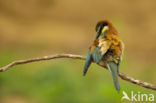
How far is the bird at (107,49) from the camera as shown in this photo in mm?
2473

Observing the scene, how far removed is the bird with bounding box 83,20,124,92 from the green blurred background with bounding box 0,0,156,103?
1846 mm

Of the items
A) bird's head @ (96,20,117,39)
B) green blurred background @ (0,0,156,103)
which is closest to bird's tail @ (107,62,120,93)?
bird's head @ (96,20,117,39)

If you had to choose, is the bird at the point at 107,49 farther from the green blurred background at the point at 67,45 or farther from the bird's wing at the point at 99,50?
the green blurred background at the point at 67,45

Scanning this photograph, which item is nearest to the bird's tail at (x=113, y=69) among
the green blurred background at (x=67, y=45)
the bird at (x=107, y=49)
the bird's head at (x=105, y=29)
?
the bird at (x=107, y=49)

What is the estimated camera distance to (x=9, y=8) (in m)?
7.41

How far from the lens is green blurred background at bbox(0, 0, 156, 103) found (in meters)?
Answer: 4.70

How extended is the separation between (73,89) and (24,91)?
488 millimetres

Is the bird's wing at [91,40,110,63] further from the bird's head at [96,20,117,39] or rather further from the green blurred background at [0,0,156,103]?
the green blurred background at [0,0,156,103]

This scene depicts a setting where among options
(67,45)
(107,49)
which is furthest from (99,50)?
(67,45)

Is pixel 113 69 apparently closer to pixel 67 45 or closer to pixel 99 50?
pixel 99 50

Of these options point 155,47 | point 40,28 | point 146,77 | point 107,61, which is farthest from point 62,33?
point 107,61

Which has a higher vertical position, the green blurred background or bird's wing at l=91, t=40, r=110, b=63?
bird's wing at l=91, t=40, r=110, b=63

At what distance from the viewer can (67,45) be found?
247 inches

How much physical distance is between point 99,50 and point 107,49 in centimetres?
4
